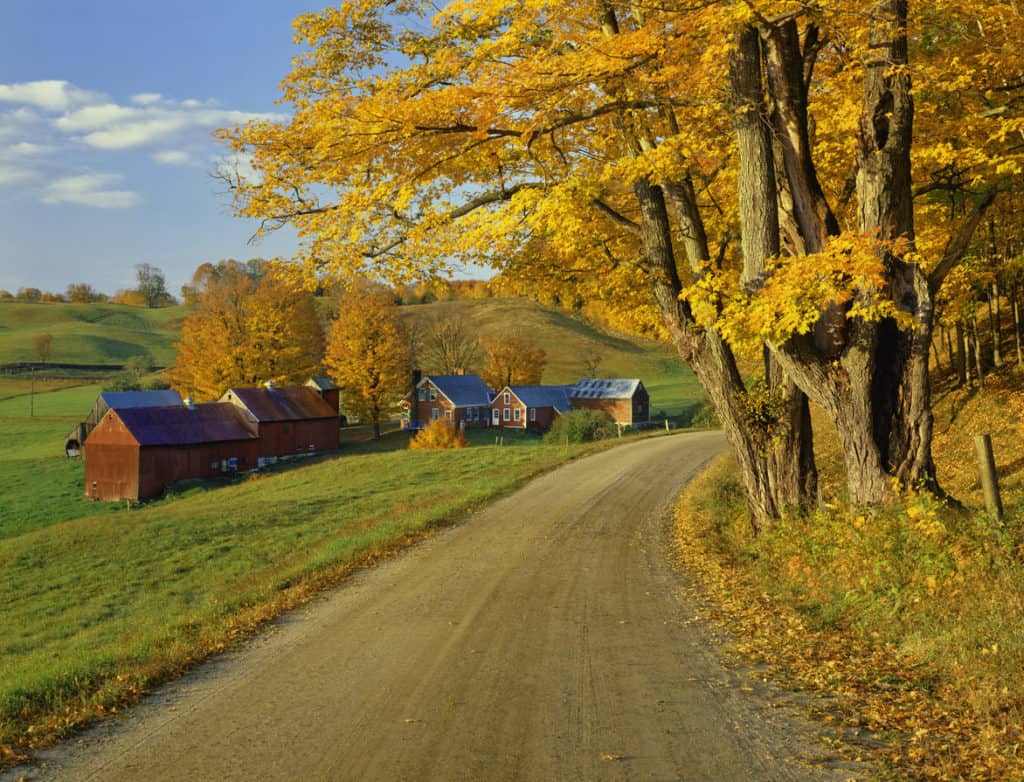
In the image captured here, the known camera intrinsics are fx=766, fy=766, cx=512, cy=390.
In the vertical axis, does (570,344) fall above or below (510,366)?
above

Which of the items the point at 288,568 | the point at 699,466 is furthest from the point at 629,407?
the point at 288,568

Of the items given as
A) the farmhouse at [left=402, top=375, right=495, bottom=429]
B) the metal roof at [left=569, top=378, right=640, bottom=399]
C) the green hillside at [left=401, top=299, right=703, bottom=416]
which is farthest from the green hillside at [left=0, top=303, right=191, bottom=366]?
the metal roof at [left=569, top=378, right=640, bottom=399]

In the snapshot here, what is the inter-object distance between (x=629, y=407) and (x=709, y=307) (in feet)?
204

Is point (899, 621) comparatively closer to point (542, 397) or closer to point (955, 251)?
point (955, 251)

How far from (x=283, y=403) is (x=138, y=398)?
15.8 metres

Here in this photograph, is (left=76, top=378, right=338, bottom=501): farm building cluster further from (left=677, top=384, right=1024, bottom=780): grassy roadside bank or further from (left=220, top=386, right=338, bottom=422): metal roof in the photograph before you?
(left=677, top=384, right=1024, bottom=780): grassy roadside bank

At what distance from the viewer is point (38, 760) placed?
577 centimetres

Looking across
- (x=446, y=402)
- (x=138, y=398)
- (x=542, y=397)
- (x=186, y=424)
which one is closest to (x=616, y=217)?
(x=186, y=424)

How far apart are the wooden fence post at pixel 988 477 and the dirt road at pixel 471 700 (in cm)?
372

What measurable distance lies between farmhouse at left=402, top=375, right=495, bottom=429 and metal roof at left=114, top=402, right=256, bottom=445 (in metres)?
21.9

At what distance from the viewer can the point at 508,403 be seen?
7138 cm

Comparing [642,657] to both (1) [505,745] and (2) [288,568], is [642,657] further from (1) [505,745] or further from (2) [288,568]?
(2) [288,568]

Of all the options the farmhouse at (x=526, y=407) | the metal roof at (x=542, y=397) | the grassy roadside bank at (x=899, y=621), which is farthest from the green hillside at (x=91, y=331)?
the grassy roadside bank at (x=899, y=621)

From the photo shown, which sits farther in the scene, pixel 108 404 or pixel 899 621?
pixel 108 404
